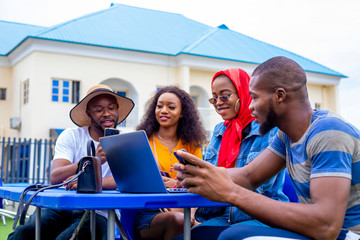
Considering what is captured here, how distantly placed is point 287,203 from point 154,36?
69.9 feet

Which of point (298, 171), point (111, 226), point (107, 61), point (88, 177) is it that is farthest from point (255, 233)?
point (107, 61)

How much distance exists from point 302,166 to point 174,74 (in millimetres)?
19653

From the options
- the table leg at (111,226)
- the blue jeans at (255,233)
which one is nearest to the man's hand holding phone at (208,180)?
the blue jeans at (255,233)

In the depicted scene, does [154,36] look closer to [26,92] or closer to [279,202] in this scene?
[26,92]

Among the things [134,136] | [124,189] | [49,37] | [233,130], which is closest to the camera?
[134,136]

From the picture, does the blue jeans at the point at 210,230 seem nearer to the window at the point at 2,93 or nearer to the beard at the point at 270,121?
the beard at the point at 270,121

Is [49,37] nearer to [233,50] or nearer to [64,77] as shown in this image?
[64,77]

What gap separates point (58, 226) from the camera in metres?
3.21

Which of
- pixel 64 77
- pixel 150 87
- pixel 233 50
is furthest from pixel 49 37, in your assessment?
pixel 233 50

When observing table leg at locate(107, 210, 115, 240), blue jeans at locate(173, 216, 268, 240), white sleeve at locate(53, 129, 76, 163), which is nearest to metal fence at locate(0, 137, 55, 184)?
white sleeve at locate(53, 129, 76, 163)

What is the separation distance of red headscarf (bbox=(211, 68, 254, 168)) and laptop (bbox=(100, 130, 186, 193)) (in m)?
0.96

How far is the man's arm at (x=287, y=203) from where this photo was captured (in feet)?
5.22

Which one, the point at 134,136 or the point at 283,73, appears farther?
the point at 134,136

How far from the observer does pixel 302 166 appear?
1.86 m
